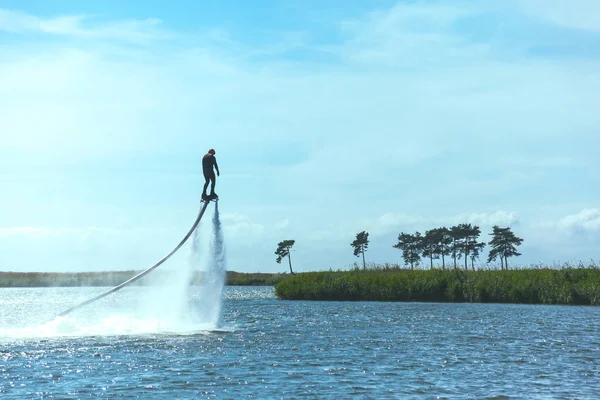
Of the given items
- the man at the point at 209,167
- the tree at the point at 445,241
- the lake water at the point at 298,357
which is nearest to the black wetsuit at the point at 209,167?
the man at the point at 209,167

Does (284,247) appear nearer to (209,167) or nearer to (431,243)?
(431,243)

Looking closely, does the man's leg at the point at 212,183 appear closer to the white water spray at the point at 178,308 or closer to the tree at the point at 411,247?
the white water spray at the point at 178,308

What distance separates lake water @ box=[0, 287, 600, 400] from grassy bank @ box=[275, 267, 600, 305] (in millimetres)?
11242

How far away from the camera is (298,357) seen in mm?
26344

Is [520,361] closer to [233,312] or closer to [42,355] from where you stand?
[42,355]

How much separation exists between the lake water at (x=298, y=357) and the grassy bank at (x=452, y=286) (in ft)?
36.9

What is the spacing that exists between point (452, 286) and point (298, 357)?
114ft

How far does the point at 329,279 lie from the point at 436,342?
36928mm

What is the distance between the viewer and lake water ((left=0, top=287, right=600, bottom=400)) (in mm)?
20281

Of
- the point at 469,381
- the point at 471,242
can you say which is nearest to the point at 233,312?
the point at 469,381

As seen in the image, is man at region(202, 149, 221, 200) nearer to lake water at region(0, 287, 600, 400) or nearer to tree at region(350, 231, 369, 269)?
lake water at region(0, 287, 600, 400)

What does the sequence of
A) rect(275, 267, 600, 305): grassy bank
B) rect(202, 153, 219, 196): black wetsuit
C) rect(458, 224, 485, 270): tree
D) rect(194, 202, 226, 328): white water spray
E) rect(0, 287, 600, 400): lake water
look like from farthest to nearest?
rect(458, 224, 485, 270): tree, rect(275, 267, 600, 305): grassy bank, rect(194, 202, 226, 328): white water spray, rect(202, 153, 219, 196): black wetsuit, rect(0, 287, 600, 400): lake water

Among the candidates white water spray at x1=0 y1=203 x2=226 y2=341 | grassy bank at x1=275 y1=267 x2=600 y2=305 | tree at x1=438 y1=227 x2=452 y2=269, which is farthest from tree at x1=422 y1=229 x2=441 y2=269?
white water spray at x1=0 y1=203 x2=226 y2=341

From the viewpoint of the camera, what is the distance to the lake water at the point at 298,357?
20.3 metres
